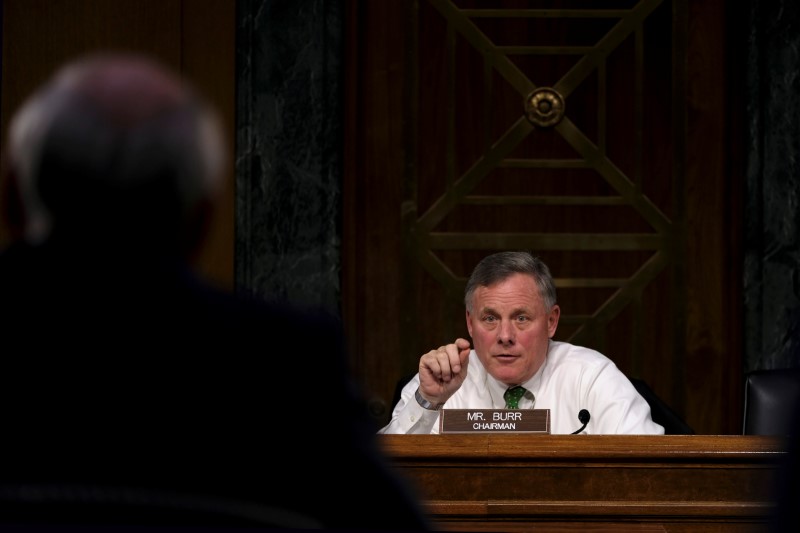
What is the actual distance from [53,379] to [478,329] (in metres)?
2.52

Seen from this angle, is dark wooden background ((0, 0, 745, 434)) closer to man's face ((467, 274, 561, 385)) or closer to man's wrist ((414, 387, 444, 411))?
man's face ((467, 274, 561, 385))

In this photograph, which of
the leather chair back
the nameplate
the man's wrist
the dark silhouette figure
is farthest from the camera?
the man's wrist

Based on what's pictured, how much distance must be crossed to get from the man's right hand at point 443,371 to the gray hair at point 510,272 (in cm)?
34

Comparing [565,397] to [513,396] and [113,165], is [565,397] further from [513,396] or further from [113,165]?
[113,165]

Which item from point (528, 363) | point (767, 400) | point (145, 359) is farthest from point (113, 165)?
point (528, 363)

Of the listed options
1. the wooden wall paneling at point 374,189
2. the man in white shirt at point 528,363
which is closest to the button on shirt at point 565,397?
the man in white shirt at point 528,363

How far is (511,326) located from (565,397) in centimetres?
25

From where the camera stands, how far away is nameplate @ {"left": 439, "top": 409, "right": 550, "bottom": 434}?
271cm

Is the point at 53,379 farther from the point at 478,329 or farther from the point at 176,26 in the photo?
the point at 176,26

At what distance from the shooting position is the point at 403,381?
11.7ft

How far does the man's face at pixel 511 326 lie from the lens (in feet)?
11.1

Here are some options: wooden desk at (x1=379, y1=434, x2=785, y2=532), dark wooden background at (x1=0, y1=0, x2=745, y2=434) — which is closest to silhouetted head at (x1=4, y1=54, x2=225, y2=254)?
wooden desk at (x1=379, y1=434, x2=785, y2=532)

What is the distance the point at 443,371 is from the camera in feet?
10.3

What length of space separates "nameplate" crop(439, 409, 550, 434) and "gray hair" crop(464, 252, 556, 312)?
0.72 m
